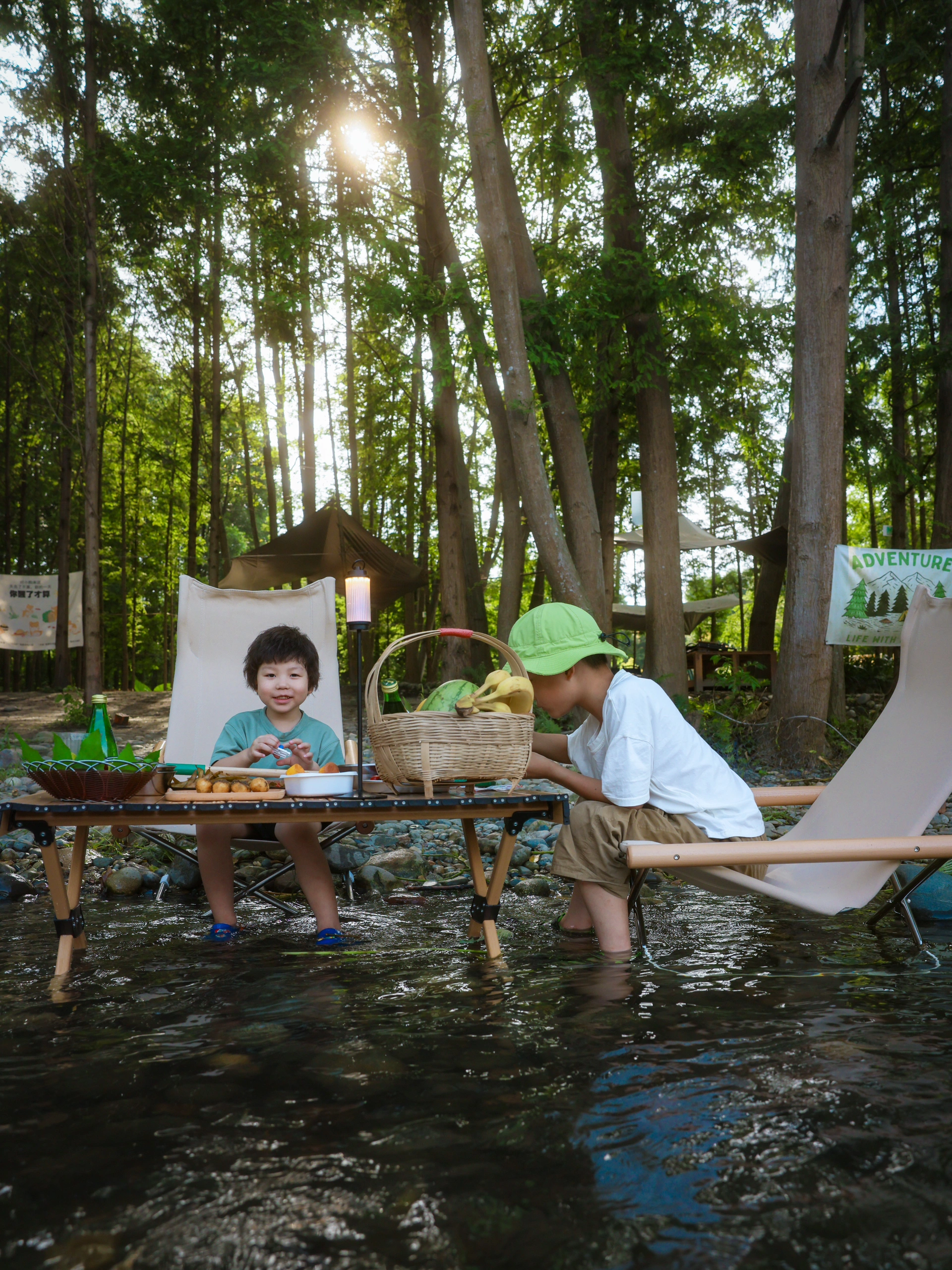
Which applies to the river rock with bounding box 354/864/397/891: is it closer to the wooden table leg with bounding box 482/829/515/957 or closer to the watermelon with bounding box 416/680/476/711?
the wooden table leg with bounding box 482/829/515/957

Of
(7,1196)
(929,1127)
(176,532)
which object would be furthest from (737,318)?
(176,532)

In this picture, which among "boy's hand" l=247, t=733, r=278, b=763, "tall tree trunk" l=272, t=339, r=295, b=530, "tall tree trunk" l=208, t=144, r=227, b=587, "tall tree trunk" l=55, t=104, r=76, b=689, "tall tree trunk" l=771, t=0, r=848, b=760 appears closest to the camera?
"boy's hand" l=247, t=733, r=278, b=763

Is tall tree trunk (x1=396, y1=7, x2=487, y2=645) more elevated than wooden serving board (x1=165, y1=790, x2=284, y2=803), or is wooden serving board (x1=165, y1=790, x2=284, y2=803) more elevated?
tall tree trunk (x1=396, y1=7, x2=487, y2=645)

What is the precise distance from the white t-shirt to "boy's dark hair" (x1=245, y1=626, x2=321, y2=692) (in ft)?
3.14

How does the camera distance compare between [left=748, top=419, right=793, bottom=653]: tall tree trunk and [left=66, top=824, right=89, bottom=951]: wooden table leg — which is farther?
[left=748, top=419, right=793, bottom=653]: tall tree trunk

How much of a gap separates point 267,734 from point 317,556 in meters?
8.36

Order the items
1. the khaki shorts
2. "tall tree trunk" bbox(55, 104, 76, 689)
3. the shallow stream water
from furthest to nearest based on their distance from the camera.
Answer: "tall tree trunk" bbox(55, 104, 76, 689) < the khaki shorts < the shallow stream water

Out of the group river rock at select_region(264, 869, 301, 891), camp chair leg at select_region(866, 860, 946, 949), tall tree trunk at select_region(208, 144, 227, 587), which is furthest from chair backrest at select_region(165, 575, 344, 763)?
tall tree trunk at select_region(208, 144, 227, 587)

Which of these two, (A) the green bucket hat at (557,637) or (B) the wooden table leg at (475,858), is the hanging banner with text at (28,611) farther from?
(A) the green bucket hat at (557,637)

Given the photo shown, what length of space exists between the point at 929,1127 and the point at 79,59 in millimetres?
11657

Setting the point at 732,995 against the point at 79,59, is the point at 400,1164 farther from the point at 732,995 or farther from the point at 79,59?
the point at 79,59

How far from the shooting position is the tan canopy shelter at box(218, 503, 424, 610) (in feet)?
36.5

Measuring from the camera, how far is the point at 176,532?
22.4m

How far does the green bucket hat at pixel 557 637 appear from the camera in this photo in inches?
102
